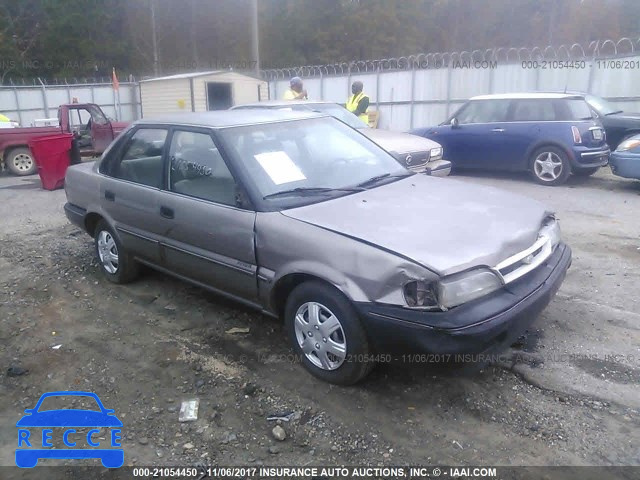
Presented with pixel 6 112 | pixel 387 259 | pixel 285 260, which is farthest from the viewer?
pixel 6 112

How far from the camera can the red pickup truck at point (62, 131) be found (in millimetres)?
13031

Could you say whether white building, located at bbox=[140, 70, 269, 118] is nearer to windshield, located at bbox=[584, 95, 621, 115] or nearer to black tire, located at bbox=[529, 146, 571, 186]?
windshield, located at bbox=[584, 95, 621, 115]

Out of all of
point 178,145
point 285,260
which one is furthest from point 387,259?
point 178,145

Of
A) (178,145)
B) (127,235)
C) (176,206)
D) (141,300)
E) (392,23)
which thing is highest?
(392,23)

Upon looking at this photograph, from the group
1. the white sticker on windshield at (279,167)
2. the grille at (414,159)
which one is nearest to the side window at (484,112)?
the grille at (414,159)

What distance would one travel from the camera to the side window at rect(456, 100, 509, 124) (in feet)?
33.4

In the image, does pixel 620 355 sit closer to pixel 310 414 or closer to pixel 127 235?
pixel 310 414

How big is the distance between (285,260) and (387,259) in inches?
29.1

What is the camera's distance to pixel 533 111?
9750 millimetres

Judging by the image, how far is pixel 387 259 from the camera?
116 inches

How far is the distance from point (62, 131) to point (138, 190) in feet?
32.1

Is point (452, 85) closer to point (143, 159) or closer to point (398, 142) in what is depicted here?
point (398, 142)

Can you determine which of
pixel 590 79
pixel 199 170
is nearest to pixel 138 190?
pixel 199 170

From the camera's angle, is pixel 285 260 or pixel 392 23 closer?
pixel 285 260
